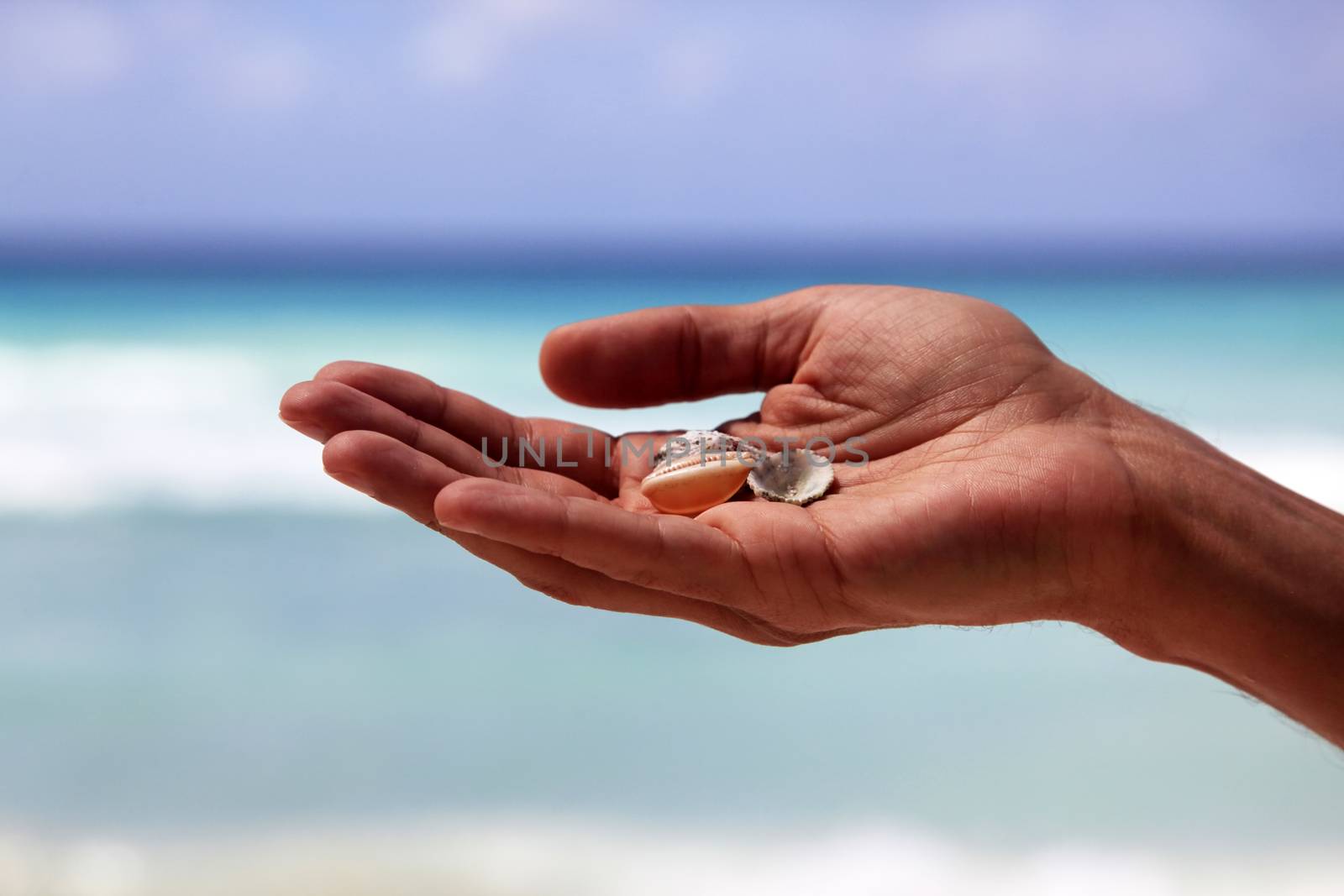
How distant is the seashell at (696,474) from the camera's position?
2.42 metres

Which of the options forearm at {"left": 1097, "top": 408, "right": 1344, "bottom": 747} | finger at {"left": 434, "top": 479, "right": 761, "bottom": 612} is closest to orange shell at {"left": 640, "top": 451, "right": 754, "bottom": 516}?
finger at {"left": 434, "top": 479, "right": 761, "bottom": 612}

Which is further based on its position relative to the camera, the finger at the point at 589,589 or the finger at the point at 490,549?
the finger at the point at 589,589

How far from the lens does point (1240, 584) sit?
2199mm

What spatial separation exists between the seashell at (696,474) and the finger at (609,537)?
16.2 inches

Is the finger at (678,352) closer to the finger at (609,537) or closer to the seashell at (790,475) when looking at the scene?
the seashell at (790,475)

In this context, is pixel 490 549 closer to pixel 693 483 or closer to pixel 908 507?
pixel 693 483

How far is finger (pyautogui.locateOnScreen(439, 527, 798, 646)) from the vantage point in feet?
6.58

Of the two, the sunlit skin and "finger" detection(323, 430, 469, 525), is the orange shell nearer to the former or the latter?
the sunlit skin

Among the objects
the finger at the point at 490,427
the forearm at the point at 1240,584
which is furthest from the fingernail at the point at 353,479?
the forearm at the point at 1240,584

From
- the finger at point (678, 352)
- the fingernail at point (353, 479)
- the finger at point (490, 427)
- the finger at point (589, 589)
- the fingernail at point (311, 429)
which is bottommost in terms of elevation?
the finger at point (589, 589)

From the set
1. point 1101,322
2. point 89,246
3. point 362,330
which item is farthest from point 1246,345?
point 89,246

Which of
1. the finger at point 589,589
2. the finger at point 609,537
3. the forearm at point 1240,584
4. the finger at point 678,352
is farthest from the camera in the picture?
the finger at point 678,352

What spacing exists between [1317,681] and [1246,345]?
716 centimetres

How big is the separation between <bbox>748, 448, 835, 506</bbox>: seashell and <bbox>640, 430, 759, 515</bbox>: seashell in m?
0.03
